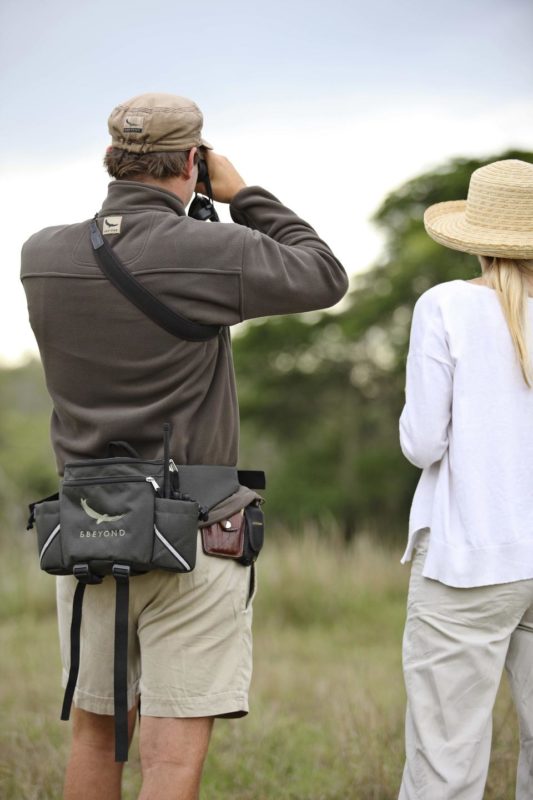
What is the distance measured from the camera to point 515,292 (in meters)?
2.46

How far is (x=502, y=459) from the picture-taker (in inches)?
95.8

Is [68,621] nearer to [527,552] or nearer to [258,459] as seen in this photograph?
[527,552]

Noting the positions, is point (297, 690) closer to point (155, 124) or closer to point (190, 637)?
point (190, 637)

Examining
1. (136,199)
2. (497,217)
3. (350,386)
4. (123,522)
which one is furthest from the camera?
(350,386)

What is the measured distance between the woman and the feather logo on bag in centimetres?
73

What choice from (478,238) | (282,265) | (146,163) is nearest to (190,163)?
(146,163)

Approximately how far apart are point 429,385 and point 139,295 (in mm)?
720

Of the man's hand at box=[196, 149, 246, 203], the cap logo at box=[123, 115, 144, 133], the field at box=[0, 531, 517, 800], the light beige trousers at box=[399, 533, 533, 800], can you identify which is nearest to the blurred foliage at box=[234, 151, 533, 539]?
the field at box=[0, 531, 517, 800]

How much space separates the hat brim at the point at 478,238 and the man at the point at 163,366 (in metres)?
0.34

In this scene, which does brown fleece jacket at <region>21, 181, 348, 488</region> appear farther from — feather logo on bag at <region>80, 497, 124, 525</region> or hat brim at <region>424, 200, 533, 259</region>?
hat brim at <region>424, 200, 533, 259</region>

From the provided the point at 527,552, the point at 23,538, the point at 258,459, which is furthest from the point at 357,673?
the point at 258,459

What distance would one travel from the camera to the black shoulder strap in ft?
7.81

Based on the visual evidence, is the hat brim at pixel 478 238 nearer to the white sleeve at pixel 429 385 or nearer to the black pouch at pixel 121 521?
the white sleeve at pixel 429 385

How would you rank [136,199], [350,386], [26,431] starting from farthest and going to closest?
[26,431]
[350,386]
[136,199]
